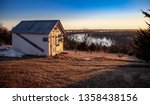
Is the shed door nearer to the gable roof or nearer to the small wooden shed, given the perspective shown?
the small wooden shed

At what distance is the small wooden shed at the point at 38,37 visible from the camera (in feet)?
49.3

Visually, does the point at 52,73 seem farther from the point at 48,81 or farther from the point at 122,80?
the point at 122,80

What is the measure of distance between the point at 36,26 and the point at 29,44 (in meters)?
1.70

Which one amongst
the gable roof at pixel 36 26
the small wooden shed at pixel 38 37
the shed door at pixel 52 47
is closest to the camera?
the small wooden shed at pixel 38 37

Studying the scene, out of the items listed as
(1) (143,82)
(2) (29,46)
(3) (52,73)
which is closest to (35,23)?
(2) (29,46)

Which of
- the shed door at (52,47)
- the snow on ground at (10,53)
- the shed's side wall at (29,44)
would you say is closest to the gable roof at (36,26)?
the shed's side wall at (29,44)

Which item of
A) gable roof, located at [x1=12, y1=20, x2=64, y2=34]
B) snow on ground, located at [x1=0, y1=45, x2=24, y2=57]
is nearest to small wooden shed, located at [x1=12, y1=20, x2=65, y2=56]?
gable roof, located at [x1=12, y1=20, x2=64, y2=34]

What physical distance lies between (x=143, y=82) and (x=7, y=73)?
614 centimetres

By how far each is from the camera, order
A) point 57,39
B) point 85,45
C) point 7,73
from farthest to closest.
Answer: point 85,45 → point 57,39 → point 7,73

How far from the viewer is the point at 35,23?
54.7ft

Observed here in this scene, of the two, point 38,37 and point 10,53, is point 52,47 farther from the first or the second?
point 10,53

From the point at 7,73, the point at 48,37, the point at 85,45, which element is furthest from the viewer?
the point at 85,45

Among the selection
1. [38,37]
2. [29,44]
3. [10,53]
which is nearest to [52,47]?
[38,37]

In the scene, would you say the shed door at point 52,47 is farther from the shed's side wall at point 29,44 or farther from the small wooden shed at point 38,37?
the shed's side wall at point 29,44
